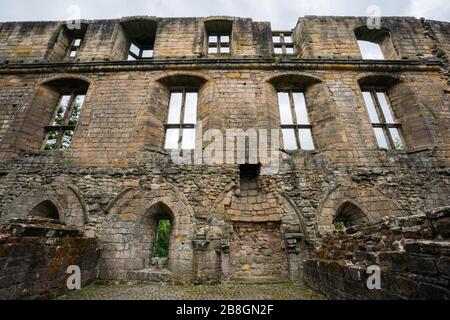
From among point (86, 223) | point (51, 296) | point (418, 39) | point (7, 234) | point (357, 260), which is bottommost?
point (51, 296)

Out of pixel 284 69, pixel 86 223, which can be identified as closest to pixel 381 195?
pixel 284 69

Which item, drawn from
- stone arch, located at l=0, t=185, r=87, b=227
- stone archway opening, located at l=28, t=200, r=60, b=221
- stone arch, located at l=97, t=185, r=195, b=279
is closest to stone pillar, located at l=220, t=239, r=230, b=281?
stone arch, located at l=97, t=185, r=195, b=279

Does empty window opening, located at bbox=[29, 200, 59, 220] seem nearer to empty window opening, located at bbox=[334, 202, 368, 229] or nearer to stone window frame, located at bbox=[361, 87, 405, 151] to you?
empty window opening, located at bbox=[334, 202, 368, 229]

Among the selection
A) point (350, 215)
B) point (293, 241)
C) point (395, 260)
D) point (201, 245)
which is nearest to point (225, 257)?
point (201, 245)

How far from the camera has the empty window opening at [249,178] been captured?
6746 millimetres

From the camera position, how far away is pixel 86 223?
5.92 m

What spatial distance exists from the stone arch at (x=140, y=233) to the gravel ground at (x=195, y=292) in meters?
0.48

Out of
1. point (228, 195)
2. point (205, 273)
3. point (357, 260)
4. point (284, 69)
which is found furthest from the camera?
point (284, 69)

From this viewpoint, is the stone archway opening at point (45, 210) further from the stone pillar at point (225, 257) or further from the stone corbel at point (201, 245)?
the stone pillar at point (225, 257)

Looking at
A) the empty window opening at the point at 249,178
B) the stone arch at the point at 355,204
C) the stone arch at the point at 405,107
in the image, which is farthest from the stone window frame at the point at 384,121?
the empty window opening at the point at 249,178

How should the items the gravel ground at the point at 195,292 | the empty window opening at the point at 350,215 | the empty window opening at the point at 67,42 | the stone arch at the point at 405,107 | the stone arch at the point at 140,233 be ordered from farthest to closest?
the empty window opening at the point at 67,42 < the stone arch at the point at 405,107 < the empty window opening at the point at 350,215 < the stone arch at the point at 140,233 < the gravel ground at the point at 195,292

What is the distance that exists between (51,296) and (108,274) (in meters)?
1.66

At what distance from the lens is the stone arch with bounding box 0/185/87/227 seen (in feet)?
19.7

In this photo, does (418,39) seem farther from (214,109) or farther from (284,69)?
(214,109)
